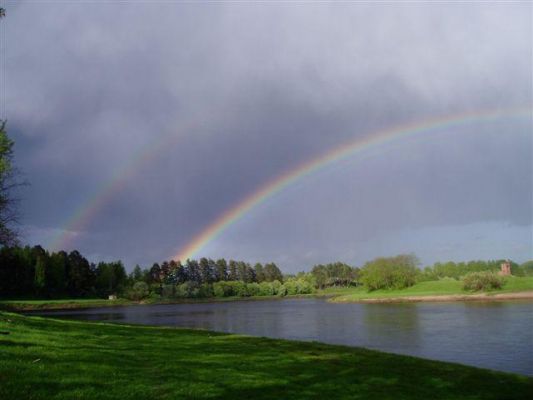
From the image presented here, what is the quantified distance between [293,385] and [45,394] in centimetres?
889

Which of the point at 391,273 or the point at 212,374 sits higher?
the point at 391,273

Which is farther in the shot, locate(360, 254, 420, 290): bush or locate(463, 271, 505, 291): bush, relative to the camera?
locate(360, 254, 420, 290): bush

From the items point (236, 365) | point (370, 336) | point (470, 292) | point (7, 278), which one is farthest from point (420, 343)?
point (7, 278)

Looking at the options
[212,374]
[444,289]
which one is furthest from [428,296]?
[212,374]

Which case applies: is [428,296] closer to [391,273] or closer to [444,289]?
[444,289]

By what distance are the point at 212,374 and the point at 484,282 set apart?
144 metres

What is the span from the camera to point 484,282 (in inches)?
5635

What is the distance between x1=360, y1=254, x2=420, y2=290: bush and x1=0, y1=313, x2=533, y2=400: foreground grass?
538ft

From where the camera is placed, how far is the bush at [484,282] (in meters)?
142

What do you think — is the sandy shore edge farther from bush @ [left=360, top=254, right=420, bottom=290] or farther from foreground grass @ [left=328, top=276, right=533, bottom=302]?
bush @ [left=360, top=254, right=420, bottom=290]

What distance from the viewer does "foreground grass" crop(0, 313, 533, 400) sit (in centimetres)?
1433

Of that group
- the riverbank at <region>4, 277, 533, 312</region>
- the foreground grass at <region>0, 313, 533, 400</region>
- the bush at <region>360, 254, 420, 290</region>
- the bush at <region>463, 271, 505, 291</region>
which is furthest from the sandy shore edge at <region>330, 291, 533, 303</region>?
the foreground grass at <region>0, 313, 533, 400</region>

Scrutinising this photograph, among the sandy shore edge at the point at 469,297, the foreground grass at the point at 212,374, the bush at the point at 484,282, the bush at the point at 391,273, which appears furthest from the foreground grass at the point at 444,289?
the foreground grass at the point at 212,374

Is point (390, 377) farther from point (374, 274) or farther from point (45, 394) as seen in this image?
point (374, 274)
